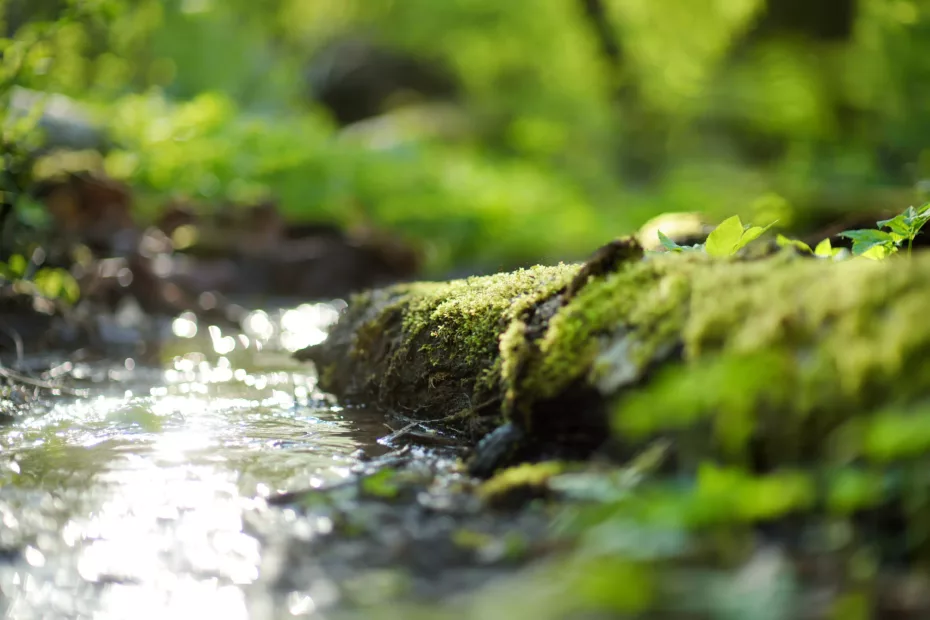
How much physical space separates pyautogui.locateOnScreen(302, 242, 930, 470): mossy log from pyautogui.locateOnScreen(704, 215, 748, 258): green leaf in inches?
7.3

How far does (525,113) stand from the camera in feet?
70.0

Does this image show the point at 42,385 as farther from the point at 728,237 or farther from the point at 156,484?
the point at 728,237

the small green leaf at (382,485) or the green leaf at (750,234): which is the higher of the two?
the green leaf at (750,234)

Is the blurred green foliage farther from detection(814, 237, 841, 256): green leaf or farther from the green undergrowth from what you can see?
the green undergrowth

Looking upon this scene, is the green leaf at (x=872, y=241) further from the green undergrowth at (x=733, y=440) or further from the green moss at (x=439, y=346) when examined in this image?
the green moss at (x=439, y=346)

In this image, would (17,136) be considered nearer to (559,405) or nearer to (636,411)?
(559,405)

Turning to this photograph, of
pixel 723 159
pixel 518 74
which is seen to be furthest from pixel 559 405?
pixel 518 74

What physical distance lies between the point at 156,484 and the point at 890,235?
8.02 ft

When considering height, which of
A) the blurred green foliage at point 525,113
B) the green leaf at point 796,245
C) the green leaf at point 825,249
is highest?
the blurred green foliage at point 525,113

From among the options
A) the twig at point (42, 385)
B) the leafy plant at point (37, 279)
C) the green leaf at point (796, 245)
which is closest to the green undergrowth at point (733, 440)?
the green leaf at point (796, 245)

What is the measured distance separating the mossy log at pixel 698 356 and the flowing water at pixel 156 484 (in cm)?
52

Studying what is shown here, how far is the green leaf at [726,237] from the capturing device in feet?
8.21

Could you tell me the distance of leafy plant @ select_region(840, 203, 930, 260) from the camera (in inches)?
104

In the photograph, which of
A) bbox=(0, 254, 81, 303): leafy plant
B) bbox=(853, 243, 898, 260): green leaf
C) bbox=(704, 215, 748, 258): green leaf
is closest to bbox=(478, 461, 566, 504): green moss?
bbox=(704, 215, 748, 258): green leaf
